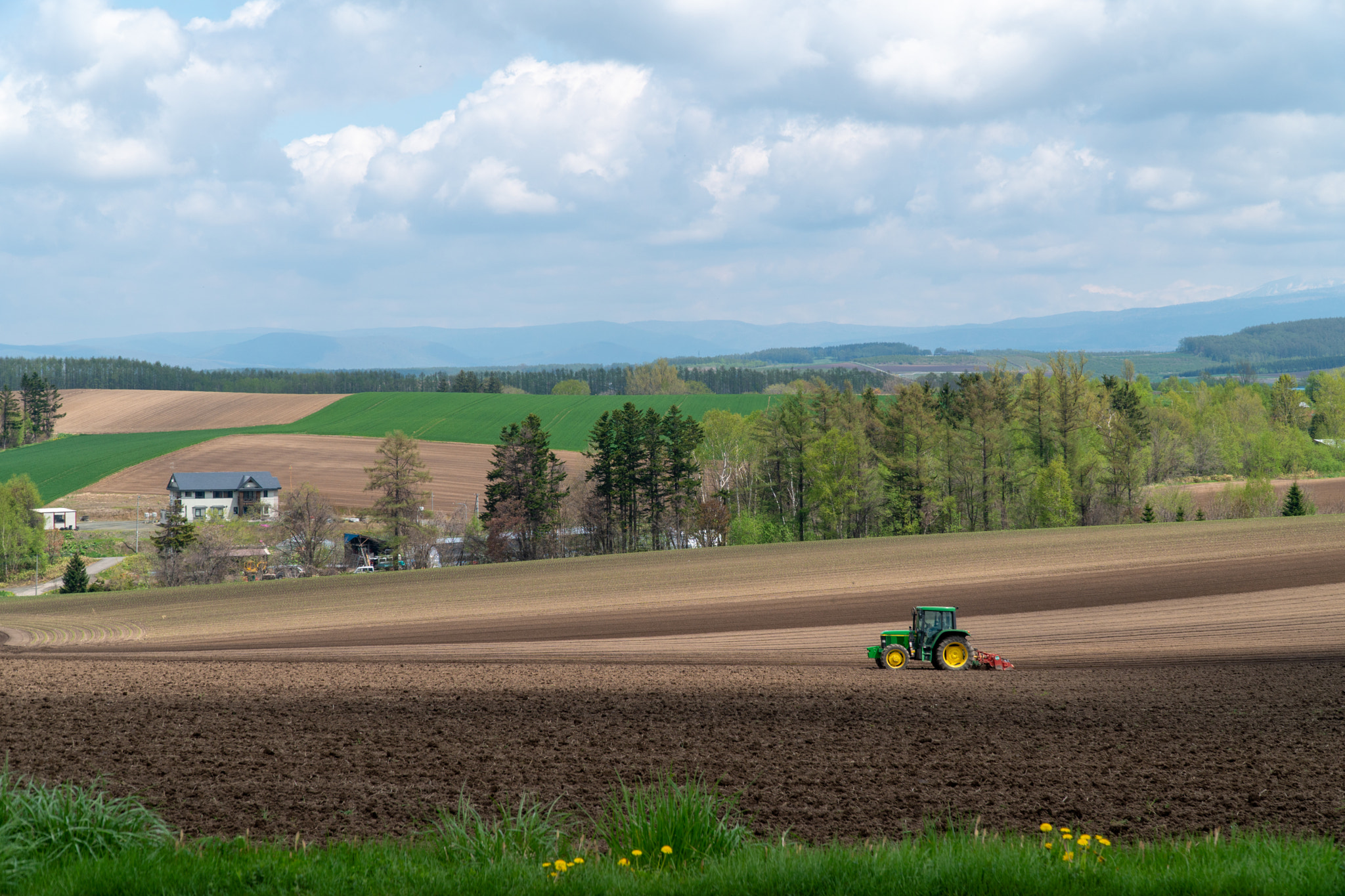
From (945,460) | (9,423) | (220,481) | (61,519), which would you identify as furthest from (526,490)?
(9,423)

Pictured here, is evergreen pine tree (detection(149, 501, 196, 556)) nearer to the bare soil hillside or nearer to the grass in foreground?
the bare soil hillside

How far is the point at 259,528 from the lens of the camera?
73250 millimetres

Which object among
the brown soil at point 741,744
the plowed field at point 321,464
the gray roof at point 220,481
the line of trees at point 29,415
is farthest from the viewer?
the line of trees at point 29,415

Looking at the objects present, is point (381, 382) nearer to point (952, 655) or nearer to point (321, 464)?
point (321, 464)

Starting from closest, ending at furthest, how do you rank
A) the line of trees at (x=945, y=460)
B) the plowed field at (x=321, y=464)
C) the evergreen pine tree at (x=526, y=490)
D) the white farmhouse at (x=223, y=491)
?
the line of trees at (x=945, y=460), the evergreen pine tree at (x=526, y=490), the plowed field at (x=321, y=464), the white farmhouse at (x=223, y=491)

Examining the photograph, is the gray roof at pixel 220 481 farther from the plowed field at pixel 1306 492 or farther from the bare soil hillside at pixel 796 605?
the plowed field at pixel 1306 492

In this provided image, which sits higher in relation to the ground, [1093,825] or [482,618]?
[1093,825]

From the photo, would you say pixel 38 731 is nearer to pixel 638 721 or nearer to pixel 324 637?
pixel 638 721

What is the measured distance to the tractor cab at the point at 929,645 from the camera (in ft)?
66.8

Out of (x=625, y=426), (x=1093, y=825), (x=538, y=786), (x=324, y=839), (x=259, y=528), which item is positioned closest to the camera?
(x=324, y=839)

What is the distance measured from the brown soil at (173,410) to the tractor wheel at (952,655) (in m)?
122

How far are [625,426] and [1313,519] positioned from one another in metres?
40.6

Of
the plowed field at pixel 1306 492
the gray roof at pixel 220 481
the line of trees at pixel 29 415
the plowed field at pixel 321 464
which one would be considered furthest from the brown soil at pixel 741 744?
the line of trees at pixel 29 415

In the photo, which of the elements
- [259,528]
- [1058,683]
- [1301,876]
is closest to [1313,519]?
[1058,683]
